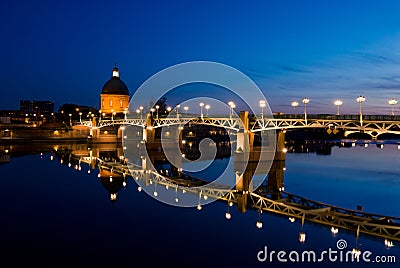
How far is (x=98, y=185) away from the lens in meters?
33.1

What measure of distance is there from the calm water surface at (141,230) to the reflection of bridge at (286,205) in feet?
3.48

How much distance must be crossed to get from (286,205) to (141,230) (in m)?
10.5

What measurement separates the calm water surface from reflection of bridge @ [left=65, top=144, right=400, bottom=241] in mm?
1061

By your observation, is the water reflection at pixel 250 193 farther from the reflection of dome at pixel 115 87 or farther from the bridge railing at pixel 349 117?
the reflection of dome at pixel 115 87

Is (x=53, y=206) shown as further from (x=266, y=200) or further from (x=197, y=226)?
(x=266, y=200)

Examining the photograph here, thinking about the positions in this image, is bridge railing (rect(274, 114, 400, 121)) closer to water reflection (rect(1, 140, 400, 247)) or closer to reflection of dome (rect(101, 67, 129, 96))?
water reflection (rect(1, 140, 400, 247))

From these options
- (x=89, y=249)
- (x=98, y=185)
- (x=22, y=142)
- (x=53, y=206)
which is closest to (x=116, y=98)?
(x=22, y=142)

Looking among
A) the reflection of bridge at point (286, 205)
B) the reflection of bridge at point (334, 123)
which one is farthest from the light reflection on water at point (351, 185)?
the reflection of bridge at point (334, 123)

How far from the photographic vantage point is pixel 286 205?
24.8 meters

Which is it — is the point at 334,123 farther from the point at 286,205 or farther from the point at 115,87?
the point at 115,87

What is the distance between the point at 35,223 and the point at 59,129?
7488 cm
